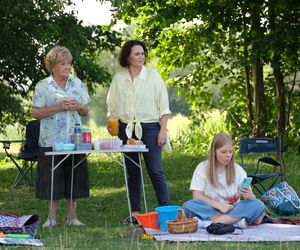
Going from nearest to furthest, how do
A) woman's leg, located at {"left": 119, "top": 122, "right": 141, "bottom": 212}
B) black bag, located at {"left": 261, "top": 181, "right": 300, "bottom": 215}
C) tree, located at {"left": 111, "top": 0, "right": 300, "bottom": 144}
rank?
woman's leg, located at {"left": 119, "top": 122, "right": 141, "bottom": 212}
black bag, located at {"left": 261, "top": 181, "right": 300, "bottom": 215}
tree, located at {"left": 111, "top": 0, "right": 300, "bottom": 144}

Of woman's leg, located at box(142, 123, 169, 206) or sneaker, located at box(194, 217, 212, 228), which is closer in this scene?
sneaker, located at box(194, 217, 212, 228)

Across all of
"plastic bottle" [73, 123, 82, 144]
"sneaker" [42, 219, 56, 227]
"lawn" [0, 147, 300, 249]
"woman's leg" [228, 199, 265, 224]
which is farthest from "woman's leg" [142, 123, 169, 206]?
"sneaker" [42, 219, 56, 227]

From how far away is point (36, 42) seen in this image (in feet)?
39.3

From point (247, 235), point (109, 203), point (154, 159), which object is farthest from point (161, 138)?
point (109, 203)

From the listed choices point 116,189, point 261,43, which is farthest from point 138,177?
point 261,43

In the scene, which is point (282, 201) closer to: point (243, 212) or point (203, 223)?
point (243, 212)

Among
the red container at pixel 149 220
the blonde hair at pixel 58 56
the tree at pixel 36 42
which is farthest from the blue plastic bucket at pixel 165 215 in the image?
the tree at pixel 36 42

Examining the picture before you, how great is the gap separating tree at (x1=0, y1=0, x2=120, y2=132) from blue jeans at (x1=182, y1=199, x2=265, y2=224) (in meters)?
5.23

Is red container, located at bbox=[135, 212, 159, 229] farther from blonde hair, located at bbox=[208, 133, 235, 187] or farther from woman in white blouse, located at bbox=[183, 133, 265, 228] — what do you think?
blonde hair, located at bbox=[208, 133, 235, 187]

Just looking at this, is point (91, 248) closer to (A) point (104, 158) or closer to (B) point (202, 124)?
(A) point (104, 158)

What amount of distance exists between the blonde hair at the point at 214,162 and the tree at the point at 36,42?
16.8ft

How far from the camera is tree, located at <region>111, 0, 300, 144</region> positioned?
13391mm

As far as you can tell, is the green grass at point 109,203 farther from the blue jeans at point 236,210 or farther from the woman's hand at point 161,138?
the woman's hand at point 161,138

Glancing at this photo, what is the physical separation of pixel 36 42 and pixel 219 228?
6.57 meters
